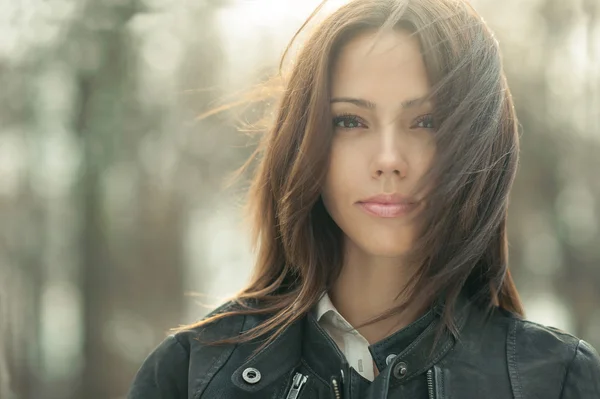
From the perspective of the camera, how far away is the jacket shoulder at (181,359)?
80.4 inches

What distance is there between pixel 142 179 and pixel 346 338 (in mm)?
4859

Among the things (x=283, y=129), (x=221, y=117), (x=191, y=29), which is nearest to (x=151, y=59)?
(x=191, y=29)

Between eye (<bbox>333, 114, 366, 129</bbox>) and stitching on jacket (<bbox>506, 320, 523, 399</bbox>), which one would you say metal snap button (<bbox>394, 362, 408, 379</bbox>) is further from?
eye (<bbox>333, 114, 366, 129</bbox>)

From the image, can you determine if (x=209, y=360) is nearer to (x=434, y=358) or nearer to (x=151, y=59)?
(x=434, y=358)

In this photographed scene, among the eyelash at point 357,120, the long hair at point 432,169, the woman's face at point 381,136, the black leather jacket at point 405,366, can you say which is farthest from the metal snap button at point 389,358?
the eyelash at point 357,120

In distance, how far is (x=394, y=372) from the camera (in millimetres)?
1841

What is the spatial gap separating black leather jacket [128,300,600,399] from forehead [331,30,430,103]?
0.56m

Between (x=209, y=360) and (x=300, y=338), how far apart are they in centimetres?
24

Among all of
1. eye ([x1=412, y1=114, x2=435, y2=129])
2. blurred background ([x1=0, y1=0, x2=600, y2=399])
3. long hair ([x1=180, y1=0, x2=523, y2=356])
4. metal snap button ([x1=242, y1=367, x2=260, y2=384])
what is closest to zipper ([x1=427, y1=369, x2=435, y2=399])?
long hair ([x1=180, y1=0, x2=523, y2=356])

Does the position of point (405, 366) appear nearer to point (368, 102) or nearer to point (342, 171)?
point (342, 171)

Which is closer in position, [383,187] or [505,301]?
[383,187]

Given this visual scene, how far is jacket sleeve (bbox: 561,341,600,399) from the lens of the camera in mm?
1840

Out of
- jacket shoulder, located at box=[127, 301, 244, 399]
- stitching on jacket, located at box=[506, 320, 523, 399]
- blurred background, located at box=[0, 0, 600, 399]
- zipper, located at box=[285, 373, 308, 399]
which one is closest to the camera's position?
stitching on jacket, located at box=[506, 320, 523, 399]

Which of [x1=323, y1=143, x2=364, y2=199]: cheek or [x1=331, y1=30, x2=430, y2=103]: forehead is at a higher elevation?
[x1=331, y1=30, x2=430, y2=103]: forehead
